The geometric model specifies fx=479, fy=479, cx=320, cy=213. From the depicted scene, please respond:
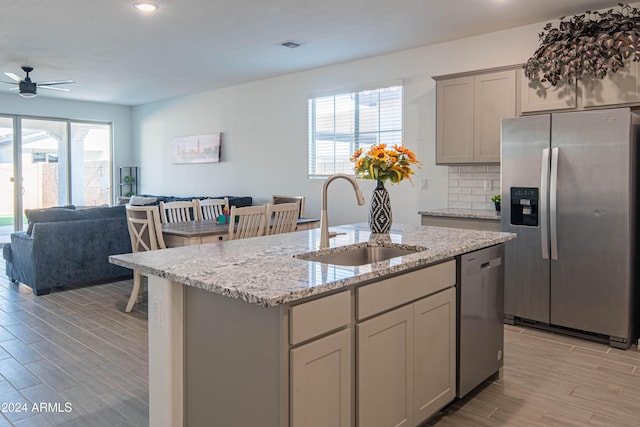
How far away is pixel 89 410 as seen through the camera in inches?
100

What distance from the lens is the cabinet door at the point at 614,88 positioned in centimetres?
355

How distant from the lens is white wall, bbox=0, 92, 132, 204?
27.4ft

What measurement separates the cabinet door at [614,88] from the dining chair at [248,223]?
2783 mm

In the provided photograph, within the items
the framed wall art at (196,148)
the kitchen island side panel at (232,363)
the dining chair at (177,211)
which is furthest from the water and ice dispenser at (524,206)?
the framed wall art at (196,148)

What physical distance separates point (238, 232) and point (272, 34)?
6.78 ft

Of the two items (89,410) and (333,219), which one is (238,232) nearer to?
(89,410)

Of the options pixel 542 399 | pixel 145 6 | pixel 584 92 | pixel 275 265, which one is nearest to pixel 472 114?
pixel 584 92

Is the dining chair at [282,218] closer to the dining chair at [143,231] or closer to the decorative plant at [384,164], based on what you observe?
the dining chair at [143,231]

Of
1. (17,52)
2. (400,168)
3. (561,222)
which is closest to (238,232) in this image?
(400,168)

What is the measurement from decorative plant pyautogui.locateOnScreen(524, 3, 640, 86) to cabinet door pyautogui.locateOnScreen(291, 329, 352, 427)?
10.3 ft

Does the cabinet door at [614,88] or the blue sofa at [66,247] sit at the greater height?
the cabinet door at [614,88]

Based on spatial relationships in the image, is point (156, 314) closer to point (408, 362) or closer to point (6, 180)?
point (408, 362)

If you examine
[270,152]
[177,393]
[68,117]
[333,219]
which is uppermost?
[68,117]

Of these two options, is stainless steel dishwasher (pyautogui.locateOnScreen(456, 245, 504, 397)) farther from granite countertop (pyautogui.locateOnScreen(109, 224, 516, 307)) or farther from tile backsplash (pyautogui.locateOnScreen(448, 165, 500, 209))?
tile backsplash (pyautogui.locateOnScreen(448, 165, 500, 209))
